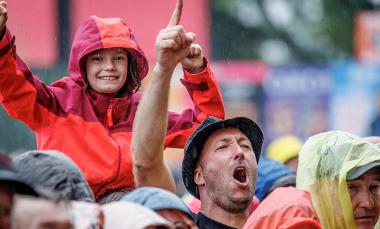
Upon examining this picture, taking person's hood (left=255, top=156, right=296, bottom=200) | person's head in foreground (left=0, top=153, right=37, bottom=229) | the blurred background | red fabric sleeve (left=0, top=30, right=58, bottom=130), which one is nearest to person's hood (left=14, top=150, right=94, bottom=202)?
person's head in foreground (left=0, top=153, right=37, bottom=229)

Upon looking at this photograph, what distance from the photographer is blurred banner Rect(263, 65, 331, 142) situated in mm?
19219

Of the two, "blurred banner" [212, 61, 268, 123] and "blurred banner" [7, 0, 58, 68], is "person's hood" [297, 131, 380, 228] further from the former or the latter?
"blurred banner" [7, 0, 58, 68]

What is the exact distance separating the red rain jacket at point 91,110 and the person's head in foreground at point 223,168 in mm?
268

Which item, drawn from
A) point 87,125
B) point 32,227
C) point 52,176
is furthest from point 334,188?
point 32,227

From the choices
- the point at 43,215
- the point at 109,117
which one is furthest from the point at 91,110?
the point at 43,215

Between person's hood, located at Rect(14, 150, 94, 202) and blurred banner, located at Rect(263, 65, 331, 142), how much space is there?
1290cm

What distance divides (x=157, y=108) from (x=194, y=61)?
2.54 ft

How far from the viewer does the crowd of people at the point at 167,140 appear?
6969 millimetres

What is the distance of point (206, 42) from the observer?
19609mm

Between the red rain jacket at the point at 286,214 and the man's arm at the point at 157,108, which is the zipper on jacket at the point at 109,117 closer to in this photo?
the man's arm at the point at 157,108

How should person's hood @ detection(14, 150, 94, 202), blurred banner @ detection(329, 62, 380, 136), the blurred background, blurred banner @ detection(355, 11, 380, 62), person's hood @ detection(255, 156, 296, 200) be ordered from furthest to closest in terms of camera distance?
1. blurred banner @ detection(355, 11, 380, 62)
2. blurred banner @ detection(329, 62, 380, 136)
3. the blurred background
4. person's hood @ detection(255, 156, 296, 200)
5. person's hood @ detection(14, 150, 94, 202)

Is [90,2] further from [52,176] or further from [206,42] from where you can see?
[52,176]

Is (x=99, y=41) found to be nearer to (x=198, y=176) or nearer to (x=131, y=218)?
(x=198, y=176)

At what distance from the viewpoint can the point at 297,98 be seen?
1978cm
